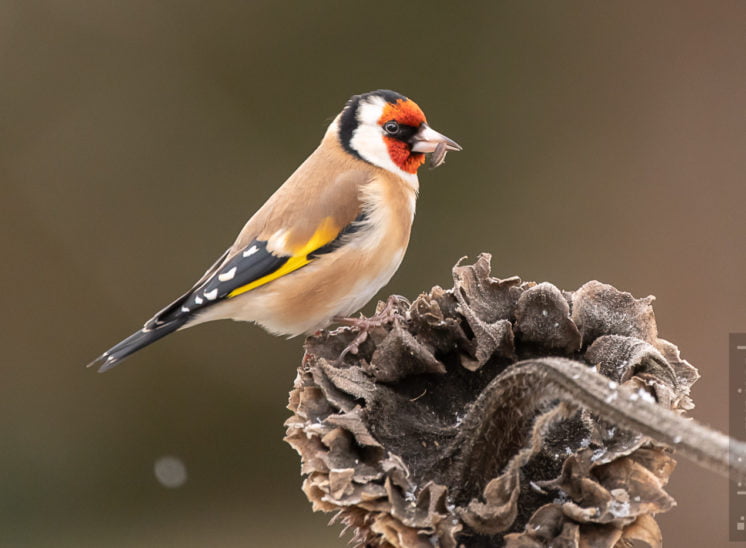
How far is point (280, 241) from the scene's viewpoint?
1057 millimetres

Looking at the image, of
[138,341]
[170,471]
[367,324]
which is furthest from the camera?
Answer: [170,471]

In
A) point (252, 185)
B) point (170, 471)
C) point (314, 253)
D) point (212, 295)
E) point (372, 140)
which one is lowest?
point (170, 471)

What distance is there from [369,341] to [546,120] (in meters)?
1.47

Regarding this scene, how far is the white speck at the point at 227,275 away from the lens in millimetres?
1036

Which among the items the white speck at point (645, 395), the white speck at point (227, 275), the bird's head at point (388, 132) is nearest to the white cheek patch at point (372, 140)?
the bird's head at point (388, 132)

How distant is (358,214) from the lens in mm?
1087

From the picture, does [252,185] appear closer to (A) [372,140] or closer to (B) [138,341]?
(A) [372,140]

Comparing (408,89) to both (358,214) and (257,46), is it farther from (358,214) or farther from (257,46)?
(358,214)

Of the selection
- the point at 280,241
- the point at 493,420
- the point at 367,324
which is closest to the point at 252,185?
the point at 280,241

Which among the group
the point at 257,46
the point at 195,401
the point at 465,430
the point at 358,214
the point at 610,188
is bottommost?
the point at 465,430

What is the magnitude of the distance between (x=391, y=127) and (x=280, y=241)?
0.70 feet

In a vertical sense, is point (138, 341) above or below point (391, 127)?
below

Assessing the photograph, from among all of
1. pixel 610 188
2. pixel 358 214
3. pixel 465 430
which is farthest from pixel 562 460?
pixel 610 188

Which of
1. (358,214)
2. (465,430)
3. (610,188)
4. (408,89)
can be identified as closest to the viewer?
(465,430)
